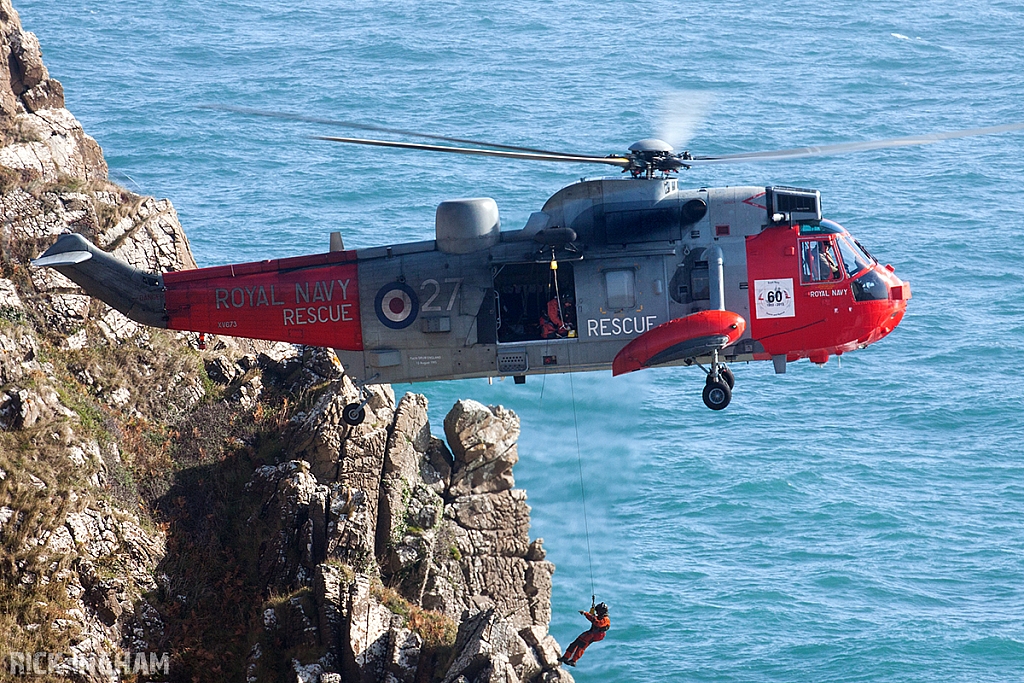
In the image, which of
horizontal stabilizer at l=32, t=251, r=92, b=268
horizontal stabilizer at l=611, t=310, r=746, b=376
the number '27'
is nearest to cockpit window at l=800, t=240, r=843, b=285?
horizontal stabilizer at l=611, t=310, r=746, b=376

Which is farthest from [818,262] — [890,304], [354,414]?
[354,414]

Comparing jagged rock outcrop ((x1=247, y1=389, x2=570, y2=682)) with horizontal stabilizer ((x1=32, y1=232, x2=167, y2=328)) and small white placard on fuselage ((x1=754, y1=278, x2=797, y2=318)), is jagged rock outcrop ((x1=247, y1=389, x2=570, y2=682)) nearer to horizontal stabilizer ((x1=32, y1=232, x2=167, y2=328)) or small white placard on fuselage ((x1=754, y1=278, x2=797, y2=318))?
horizontal stabilizer ((x1=32, y1=232, x2=167, y2=328))

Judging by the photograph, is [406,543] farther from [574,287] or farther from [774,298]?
[774,298]

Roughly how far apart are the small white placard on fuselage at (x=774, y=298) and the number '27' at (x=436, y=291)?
6.46m

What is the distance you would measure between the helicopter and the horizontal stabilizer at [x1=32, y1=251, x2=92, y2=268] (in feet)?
0.17

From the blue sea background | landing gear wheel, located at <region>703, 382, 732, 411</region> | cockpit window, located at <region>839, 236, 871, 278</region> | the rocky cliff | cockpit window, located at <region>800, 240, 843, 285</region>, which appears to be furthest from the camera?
the blue sea background

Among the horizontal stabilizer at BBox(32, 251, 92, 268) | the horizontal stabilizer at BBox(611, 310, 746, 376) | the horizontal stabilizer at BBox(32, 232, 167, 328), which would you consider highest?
the horizontal stabilizer at BBox(32, 251, 92, 268)

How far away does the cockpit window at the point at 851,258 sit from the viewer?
26.8 m

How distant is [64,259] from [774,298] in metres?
15.5

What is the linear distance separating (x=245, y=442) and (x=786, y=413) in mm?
38995

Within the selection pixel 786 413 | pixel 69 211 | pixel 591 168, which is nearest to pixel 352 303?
pixel 69 211

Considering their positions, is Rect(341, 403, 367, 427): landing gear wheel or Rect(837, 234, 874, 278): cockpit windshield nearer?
Rect(837, 234, 874, 278): cockpit windshield

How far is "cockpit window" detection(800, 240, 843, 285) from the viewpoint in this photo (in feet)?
87.4

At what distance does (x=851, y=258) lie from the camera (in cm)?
2691
